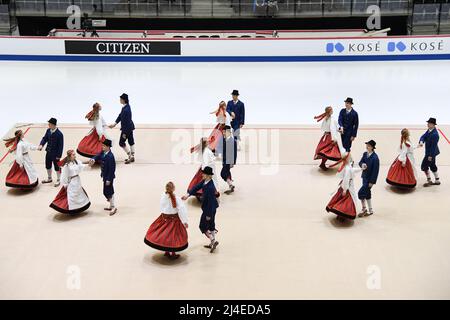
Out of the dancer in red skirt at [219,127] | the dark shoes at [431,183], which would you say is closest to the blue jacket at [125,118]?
the dancer in red skirt at [219,127]

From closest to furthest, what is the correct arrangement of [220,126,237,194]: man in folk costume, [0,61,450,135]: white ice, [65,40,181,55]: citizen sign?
[220,126,237,194]: man in folk costume < [0,61,450,135]: white ice < [65,40,181,55]: citizen sign

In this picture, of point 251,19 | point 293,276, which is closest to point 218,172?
point 293,276

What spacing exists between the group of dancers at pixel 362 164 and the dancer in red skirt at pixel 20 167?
607 cm

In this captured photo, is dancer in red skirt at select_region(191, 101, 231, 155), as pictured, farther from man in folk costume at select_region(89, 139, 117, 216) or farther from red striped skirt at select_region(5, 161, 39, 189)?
red striped skirt at select_region(5, 161, 39, 189)

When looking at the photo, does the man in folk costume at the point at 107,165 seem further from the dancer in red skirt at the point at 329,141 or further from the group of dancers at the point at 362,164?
the dancer in red skirt at the point at 329,141

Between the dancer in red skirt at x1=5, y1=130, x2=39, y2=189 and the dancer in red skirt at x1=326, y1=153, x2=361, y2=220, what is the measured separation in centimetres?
609

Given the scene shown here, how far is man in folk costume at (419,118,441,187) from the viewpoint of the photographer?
13.1 metres

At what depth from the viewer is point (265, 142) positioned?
16344mm

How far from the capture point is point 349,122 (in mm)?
14445

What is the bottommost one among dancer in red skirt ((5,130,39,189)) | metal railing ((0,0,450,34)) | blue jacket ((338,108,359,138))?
dancer in red skirt ((5,130,39,189))

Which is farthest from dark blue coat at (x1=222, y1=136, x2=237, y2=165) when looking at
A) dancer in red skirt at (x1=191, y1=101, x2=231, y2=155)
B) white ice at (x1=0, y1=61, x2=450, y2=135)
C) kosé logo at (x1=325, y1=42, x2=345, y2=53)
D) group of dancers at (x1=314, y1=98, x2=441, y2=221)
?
kosé logo at (x1=325, y1=42, x2=345, y2=53)

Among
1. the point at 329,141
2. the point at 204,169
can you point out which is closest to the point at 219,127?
the point at 329,141

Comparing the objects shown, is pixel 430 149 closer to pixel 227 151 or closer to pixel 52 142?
pixel 227 151

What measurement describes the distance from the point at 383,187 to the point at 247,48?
12.9 metres
